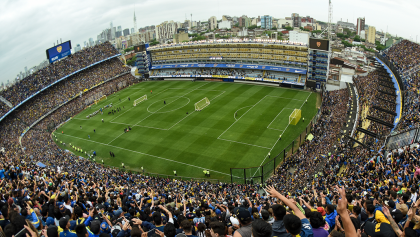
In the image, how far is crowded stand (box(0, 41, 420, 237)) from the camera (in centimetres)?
720

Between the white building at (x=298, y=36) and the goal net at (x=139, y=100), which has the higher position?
the white building at (x=298, y=36)

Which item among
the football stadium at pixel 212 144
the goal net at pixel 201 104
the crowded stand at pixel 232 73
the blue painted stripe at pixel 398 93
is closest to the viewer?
the football stadium at pixel 212 144

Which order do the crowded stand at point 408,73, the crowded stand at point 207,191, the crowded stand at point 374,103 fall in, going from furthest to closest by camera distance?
1. the crowded stand at point 374,103
2. the crowded stand at point 408,73
3. the crowded stand at point 207,191

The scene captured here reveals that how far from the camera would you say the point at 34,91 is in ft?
218

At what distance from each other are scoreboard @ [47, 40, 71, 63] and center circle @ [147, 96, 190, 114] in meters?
35.5

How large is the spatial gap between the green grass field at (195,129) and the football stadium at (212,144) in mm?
313

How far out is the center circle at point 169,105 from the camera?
193ft

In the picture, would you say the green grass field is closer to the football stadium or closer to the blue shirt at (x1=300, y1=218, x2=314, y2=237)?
the football stadium

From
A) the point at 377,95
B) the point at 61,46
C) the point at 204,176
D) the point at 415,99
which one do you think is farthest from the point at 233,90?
the point at 61,46

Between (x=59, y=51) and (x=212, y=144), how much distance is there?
60.6 meters

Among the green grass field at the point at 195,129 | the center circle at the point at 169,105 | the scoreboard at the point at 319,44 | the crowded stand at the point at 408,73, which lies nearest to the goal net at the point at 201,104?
the green grass field at the point at 195,129

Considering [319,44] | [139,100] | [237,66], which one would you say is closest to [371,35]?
[319,44]

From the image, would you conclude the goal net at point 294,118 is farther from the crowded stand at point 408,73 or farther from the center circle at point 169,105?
the center circle at point 169,105

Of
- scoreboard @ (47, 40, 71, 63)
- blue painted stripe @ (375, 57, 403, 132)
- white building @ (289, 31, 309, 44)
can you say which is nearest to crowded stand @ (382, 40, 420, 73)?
blue painted stripe @ (375, 57, 403, 132)
